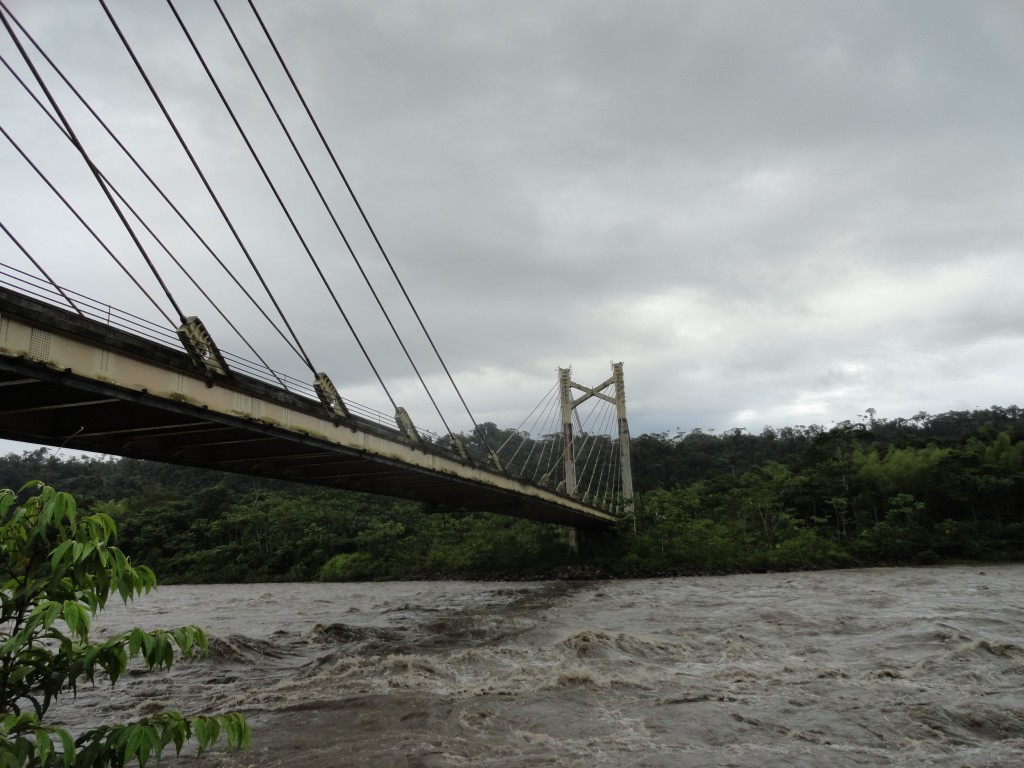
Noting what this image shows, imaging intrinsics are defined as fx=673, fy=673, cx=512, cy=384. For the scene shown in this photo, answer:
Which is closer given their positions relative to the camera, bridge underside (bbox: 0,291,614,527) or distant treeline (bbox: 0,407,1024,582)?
bridge underside (bbox: 0,291,614,527)

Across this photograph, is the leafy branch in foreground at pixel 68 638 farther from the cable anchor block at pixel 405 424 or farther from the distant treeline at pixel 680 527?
the distant treeline at pixel 680 527

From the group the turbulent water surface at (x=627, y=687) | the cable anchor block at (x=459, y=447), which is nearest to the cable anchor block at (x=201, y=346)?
the turbulent water surface at (x=627, y=687)

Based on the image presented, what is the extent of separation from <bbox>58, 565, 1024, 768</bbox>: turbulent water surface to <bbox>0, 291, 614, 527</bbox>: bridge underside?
13.7 feet

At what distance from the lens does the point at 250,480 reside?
7894 cm

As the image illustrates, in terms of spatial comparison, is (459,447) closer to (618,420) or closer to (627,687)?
(627,687)

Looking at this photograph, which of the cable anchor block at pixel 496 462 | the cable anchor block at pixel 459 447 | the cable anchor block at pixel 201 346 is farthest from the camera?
the cable anchor block at pixel 496 462

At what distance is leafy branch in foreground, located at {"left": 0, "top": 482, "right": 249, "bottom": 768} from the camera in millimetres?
1998

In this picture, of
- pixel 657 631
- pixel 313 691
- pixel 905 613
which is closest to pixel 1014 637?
pixel 905 613

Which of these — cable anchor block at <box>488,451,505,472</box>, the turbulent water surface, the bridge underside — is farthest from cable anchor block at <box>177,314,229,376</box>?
cable anchor block at <box>488,451,505,472</box>

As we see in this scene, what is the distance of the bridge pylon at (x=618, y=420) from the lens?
40594 mm

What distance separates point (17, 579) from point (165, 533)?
58595mm

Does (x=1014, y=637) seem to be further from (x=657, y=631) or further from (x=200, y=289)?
(x=200, y=289)

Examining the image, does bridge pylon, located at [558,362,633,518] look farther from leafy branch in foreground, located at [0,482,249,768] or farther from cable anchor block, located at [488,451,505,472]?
leafy branch in foreground, located at [0,482,249,768]

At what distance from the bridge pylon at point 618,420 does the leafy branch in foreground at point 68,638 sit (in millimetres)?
36868
